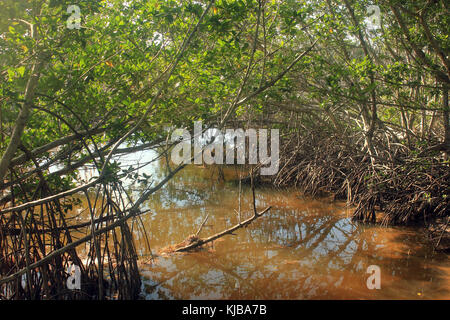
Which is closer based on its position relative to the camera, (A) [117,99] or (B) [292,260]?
(A) [117,99]

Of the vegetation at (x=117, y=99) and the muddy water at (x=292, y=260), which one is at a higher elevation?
the vegetation at (x=117, y=99)

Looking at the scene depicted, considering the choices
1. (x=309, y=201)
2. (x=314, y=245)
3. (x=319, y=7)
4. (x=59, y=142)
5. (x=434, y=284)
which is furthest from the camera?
(x=309, y=201)

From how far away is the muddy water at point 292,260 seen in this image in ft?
11.2

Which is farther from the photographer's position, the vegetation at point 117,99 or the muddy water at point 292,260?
the muddy water at point 292,260

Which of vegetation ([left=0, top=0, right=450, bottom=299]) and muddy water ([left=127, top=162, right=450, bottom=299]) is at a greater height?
vegetation ([left=0, top=0, right=450, bottom=299])

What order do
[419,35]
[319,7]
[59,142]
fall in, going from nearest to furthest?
[59,142] → [419,35] → [319,7]

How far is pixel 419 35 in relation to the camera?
3.89m

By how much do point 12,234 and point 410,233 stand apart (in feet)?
14.7

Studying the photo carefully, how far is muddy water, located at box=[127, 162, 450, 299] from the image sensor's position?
11.2 feet

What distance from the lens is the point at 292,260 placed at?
4.10 meters

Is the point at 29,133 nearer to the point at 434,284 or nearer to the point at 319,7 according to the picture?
the point at 434,284

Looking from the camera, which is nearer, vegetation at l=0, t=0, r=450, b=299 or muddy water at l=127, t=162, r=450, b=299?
vegetation at l=0, t=0, r=450, b=299

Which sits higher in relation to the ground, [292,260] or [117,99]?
[117,99]

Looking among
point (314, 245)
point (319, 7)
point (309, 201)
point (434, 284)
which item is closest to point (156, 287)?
point (314, 245)
